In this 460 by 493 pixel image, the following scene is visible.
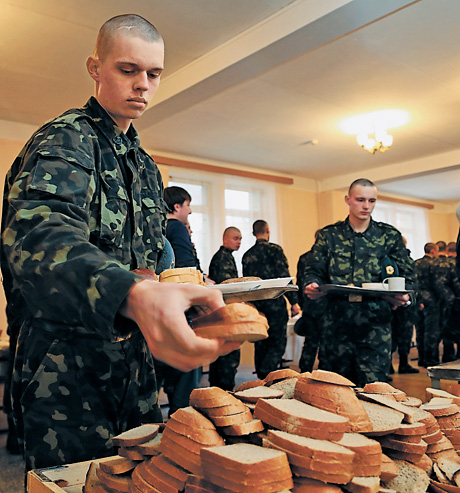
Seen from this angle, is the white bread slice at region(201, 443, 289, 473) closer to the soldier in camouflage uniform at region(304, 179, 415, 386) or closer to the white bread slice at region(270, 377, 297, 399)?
the white bread slice at region(270, 377, 297, 399)

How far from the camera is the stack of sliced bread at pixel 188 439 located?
30.2 inches

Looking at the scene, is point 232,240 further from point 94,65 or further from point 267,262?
point 94,65

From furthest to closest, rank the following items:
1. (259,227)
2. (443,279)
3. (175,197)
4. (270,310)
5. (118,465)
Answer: (443,279) → (259,227) → (270,310) → (175,197) → (118,465)

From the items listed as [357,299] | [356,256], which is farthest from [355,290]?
[356,256]

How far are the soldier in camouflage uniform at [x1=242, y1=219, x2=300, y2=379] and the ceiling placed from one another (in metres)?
1.51

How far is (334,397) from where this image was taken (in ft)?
2.86

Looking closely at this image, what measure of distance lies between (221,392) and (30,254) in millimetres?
382

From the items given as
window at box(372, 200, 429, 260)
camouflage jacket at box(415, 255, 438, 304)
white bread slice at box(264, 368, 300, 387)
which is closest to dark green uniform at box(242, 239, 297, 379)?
camouflage jacket at box(415, 255, 438, 304)

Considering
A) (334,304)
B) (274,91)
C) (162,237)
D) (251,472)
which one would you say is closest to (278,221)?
(274,91)

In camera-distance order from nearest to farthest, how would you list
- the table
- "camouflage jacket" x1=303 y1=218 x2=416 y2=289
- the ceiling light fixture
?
the table → "camouflage jacket" x1=303 y1=218 x2=416 y2=289 → the ceiling light fixture

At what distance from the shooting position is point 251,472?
26.7 inches

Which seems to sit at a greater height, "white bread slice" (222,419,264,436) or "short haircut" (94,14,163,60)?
"short haircut" (94,14,163,60)

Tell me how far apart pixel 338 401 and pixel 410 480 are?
0.55ft

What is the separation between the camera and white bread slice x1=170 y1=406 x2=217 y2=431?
2.61ft
